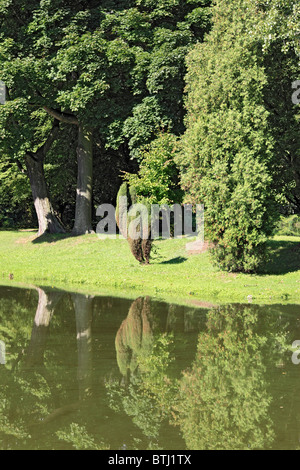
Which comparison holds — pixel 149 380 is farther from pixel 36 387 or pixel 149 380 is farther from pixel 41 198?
pixel 41 198

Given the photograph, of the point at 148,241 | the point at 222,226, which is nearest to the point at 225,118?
the point at 222,226

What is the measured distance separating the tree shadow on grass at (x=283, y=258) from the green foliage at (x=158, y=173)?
6304 mm

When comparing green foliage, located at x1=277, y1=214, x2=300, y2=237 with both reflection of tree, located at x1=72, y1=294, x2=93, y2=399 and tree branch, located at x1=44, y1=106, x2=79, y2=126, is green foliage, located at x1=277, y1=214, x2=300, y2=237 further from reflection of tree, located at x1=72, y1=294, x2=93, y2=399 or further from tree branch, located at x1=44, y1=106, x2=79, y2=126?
reflection of tree, located at x1=72, y1=294, x2=93, y2=399

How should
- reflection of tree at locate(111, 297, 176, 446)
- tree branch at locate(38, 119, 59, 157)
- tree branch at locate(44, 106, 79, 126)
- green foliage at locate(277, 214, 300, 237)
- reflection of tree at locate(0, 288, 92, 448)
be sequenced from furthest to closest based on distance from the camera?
tree branch at locate(38, 119, 59, 157)
tree branch at locate(44, 106, 79, 126)
green foliage at locate(277, 214, 300, 237)
reflection of tree at locate(111, 297, 176, 446)
reflection of tree at locate(0, 288, 92, 448)

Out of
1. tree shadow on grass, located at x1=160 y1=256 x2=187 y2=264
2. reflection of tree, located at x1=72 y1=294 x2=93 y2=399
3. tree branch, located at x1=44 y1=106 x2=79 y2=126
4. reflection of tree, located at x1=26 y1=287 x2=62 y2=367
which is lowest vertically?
reflection of tree, located at x1=72 y1=294 x2=93 y2=399

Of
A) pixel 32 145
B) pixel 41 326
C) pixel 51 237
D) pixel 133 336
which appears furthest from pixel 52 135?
pixel 133 336

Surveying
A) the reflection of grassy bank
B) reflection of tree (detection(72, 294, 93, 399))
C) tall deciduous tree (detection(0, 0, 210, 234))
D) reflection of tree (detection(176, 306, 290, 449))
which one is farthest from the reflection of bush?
tall deciduous tree (detection(0, 0, 210, 234))

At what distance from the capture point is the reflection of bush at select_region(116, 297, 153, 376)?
1001 cm

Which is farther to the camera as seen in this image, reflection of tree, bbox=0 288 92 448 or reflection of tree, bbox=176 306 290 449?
reflection of tree, bbox=0 288 92 448

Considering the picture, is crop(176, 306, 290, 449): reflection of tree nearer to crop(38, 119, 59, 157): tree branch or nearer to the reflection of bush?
the reflection of bush

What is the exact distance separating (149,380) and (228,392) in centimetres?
126

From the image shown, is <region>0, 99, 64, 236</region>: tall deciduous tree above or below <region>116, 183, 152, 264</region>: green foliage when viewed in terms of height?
above

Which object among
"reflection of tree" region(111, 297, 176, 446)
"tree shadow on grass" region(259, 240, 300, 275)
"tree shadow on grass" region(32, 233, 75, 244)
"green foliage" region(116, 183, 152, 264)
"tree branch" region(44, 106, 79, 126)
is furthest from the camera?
"tree branch" region(44, 106, 79, 126)

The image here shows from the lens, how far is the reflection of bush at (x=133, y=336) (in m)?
10.0
